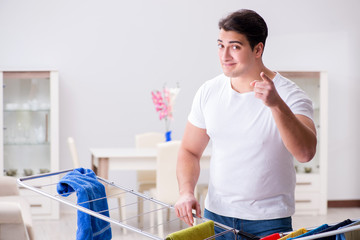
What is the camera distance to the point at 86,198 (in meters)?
1.51

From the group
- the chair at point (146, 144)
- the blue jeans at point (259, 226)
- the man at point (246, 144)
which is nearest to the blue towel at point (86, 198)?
the man at point (246, 144)

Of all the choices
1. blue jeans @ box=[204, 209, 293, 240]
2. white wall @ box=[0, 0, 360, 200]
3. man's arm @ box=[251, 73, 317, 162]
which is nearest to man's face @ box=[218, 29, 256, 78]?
man's arm @ box=[251, 73, 317, 162]

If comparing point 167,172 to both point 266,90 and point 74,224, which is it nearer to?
point 74,224

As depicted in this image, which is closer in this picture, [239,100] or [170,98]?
[239,100]

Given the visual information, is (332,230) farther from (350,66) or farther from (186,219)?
(350,66)

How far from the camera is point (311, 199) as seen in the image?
5691 millimetres

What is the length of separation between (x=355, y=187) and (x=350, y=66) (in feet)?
4.57

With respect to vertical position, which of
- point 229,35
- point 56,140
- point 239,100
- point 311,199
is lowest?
point 311,199

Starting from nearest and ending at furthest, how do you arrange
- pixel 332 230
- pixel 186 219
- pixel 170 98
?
1. pixel 332 230
2. pixel 186 219
3. pixel 170 98

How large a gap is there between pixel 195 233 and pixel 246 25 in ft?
2.14

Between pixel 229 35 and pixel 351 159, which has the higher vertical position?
pixel 229 35

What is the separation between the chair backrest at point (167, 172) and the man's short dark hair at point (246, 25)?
2.62 m

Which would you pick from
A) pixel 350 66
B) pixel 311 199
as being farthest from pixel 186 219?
pixel 350 66

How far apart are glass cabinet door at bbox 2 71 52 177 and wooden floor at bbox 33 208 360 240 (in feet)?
1.87
